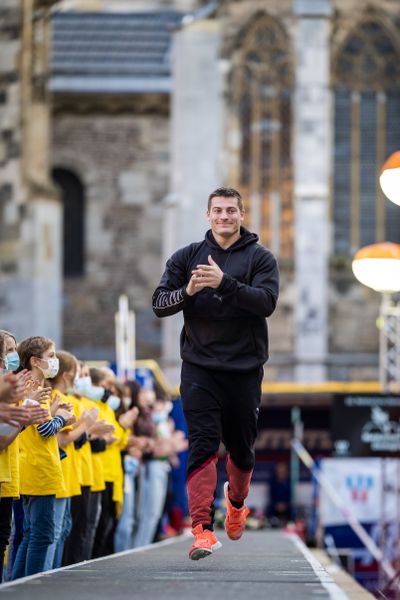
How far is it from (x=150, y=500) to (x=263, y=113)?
19.9 metres

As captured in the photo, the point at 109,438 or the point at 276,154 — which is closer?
the point at 109,438

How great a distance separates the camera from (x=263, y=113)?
119 feet

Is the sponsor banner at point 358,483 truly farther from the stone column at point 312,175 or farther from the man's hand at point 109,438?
the man's hand at point 109,438

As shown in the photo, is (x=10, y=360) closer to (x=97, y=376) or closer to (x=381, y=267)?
(x=97, y=376)

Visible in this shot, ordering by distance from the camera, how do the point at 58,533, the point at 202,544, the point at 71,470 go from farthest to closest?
the point at 71,470, the point at 58,533, the point at 202,544

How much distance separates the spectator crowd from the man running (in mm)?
868

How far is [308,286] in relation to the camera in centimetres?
3522

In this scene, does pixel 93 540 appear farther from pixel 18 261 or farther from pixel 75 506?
pixel 18 261

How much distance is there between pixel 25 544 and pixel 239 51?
89.9 feet

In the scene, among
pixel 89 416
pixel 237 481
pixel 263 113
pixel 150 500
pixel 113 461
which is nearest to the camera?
pixel 237 481

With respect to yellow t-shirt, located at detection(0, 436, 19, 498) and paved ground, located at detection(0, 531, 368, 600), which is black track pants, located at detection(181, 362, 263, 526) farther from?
yellow t-shirt, located at detection(0, 436, 19, 498)

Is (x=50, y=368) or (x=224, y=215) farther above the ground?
(x=224, y=215)

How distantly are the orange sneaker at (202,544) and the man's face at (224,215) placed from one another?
5.51ft

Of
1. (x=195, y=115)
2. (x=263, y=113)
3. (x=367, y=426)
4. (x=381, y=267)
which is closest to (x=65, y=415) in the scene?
(x=381, y=267)
